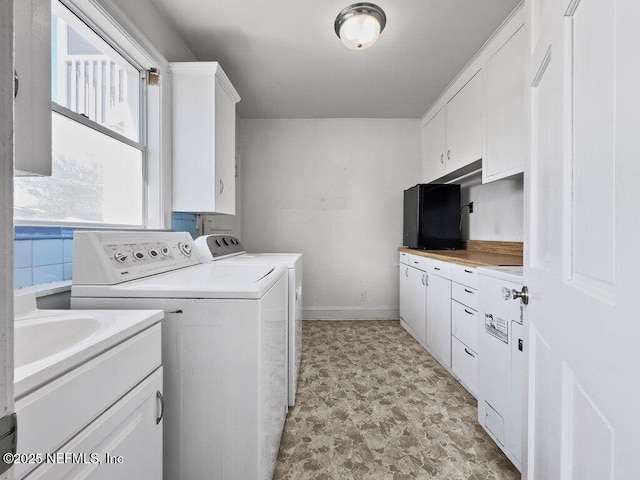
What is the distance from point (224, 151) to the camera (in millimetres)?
2326

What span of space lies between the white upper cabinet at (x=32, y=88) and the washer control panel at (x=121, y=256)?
48 cm

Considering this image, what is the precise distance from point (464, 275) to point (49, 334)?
207cm

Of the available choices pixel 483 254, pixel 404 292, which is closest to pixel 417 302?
pixel 404 292

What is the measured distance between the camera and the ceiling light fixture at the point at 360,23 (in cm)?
179

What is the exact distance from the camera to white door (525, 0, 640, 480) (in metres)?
0.41

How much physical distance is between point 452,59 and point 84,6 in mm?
2404

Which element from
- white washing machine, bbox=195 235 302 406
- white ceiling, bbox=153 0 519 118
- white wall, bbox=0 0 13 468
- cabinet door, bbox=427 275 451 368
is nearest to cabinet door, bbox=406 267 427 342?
cabinet door, bbox=427 275 451 368

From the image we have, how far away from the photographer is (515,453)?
4.36 feet

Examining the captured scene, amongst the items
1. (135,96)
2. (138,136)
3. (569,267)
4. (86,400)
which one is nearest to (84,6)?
(135,96)

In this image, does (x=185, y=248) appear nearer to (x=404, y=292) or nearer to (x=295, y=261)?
(x=295, y=261)

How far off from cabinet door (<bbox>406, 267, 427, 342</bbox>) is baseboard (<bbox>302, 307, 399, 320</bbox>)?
20.7 inches

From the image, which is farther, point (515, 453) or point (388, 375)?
point (388, 375)

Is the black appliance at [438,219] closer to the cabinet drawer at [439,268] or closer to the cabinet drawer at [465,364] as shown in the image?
the cabinet drawer at [439,268]

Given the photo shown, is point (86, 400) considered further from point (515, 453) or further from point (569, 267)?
point (515, 453)
